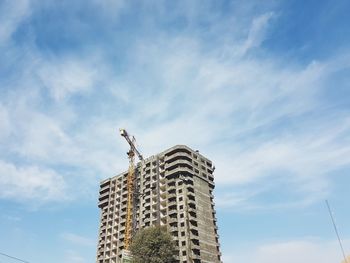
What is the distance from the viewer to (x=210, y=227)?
3661 inches

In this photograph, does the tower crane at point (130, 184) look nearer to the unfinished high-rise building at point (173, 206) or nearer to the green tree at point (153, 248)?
the unfinished high-rise building at point (173, 206)

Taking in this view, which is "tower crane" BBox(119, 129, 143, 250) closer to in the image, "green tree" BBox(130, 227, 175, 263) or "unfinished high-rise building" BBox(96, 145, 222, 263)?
"unfinished high-rise building" BBox(96, 145, 222, 263)

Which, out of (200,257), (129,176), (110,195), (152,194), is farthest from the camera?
(110,195)

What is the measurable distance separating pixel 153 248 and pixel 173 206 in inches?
930

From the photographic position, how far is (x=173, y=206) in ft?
303

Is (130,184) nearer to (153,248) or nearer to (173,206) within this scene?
(173,206)

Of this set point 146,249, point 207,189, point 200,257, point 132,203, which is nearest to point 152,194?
point 132,203

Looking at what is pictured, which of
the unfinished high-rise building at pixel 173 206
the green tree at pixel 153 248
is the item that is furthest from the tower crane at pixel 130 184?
the green tree at pixel 153 248

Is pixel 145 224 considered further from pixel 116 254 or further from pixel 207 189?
pixel 207 189

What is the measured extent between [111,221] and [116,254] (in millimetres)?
12847

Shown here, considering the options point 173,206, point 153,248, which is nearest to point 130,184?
point 173,206

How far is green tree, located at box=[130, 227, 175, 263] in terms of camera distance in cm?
6856

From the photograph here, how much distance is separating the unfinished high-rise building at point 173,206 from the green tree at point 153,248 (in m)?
11.5

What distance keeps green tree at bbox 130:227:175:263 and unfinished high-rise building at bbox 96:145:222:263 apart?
11.5 m
